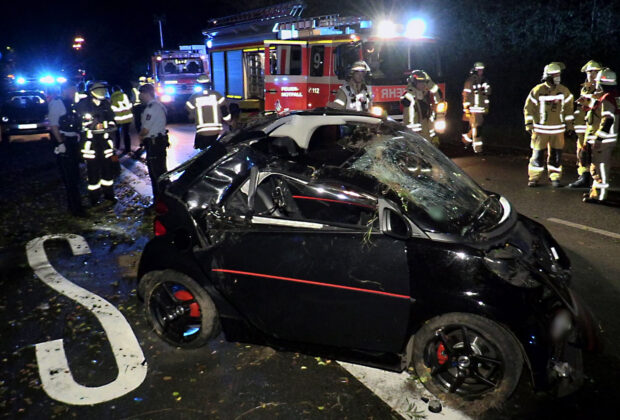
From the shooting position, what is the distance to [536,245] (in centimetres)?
364

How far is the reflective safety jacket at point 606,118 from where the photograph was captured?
708 centimetres

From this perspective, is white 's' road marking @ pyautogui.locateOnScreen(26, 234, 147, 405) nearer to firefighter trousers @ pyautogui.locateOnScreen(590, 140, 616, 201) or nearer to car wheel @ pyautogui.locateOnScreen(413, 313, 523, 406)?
car wheel @ pyautogui.locateOnScreen(413, 313, 523, 406)

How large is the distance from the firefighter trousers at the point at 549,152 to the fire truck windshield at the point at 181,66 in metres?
16.5

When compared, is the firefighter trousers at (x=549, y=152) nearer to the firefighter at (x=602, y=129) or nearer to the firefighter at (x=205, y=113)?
the firefighter at (x=602, y=129)

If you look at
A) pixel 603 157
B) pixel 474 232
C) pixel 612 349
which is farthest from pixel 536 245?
pixel 603 157

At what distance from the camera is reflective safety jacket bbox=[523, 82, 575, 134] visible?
802 centimetres

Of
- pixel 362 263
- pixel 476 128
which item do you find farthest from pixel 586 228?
pixel 476 128

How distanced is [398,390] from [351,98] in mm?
6189

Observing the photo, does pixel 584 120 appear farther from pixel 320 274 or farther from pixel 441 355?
pixel 320 274

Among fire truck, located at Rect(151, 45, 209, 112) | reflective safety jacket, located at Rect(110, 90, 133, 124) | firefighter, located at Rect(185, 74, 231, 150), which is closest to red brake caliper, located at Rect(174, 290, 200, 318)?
firefighter, located at Rect(185, 74, 231, 150)

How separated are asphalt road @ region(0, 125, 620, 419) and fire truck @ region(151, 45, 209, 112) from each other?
14.7 m

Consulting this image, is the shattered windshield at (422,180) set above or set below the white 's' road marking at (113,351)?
above

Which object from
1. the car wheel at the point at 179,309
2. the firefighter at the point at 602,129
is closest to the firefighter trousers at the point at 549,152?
the firefighter at the point at 602,129

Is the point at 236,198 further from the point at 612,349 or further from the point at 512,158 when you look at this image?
the point at 512,158
